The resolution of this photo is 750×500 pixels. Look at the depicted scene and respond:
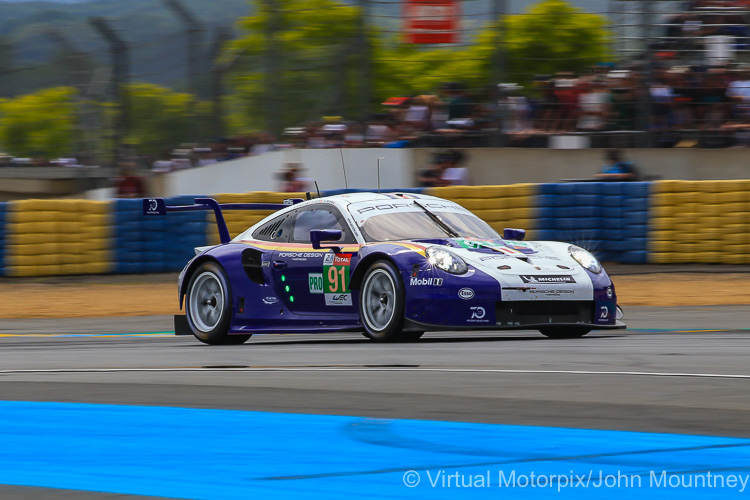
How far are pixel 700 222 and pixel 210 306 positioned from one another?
8496 millimetres

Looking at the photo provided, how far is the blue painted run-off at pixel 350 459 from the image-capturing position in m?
3.32

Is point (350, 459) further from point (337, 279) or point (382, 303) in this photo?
point (337, 279)

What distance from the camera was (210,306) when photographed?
30.9ft

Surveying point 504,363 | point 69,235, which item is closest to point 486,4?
point 69,235

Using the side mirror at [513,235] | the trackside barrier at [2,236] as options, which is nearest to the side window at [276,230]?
the side mirror at [513,235]

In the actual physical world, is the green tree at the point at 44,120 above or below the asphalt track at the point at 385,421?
above

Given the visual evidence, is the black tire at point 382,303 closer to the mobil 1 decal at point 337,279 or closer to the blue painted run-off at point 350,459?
the mobil 1 decal at point 337,279

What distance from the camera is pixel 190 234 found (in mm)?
17500

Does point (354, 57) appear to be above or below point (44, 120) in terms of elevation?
above

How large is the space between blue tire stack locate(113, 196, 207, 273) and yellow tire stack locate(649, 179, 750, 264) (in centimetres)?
655

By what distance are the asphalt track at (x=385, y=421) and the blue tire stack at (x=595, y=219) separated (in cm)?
846

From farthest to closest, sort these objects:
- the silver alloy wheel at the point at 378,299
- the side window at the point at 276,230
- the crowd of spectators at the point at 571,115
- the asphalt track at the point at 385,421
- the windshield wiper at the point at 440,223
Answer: the crowd of spectators at the point at 571,115 → the side window at the point at 276,230 → the windshield wiper at the point at 440,223 → the silver alloy wheel at the point at 378,299 → the asphalt track at the point at 385,421

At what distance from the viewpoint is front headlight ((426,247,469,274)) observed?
25.9ft

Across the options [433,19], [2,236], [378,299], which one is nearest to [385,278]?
[378,299]
